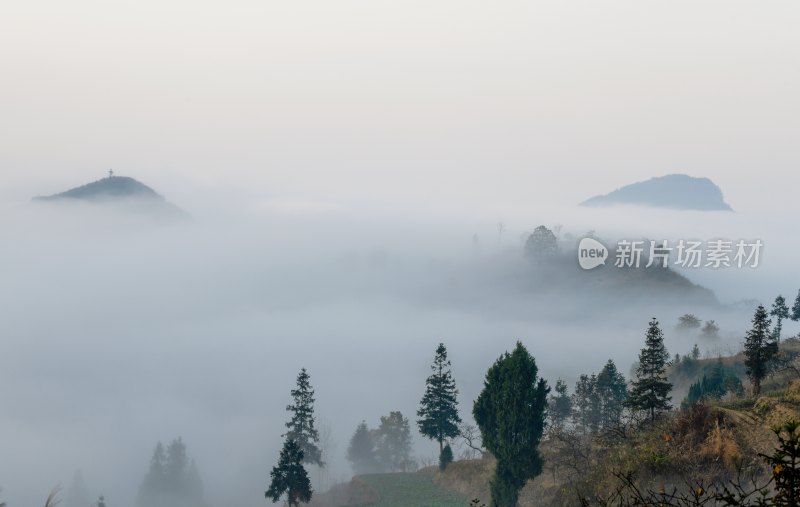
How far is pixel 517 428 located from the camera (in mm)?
55719

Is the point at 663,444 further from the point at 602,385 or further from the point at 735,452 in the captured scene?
the point at 602,385

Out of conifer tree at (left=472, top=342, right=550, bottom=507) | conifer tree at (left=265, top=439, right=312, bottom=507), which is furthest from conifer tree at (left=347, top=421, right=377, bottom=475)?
conifer tree at (left=472, top=342, right=550, bottom=507)

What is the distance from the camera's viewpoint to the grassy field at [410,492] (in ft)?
225

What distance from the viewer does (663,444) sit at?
4172 centimetres

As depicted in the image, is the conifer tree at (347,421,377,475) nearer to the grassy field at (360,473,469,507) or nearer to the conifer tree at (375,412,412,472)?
the conifer tree at (375,412,412,472)

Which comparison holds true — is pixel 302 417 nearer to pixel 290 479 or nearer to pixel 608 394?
pixel 290 479

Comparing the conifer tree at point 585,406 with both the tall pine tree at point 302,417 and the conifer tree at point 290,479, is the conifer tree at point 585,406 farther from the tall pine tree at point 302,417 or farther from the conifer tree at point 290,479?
the conifer tree at point 290,479

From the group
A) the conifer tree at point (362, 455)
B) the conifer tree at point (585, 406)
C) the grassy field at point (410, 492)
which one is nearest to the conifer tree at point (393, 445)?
the conifer tree at point (362, 455)

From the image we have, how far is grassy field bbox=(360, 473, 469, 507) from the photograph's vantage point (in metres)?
68.6

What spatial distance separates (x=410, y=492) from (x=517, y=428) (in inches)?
937

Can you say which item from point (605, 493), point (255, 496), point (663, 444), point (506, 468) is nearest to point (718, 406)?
point (663, 444)

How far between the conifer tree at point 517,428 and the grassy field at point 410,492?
1123 centimetres

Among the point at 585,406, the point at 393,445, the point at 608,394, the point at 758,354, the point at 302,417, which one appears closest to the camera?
the point at 758,354

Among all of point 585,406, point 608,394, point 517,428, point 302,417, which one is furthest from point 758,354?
point 302,417
